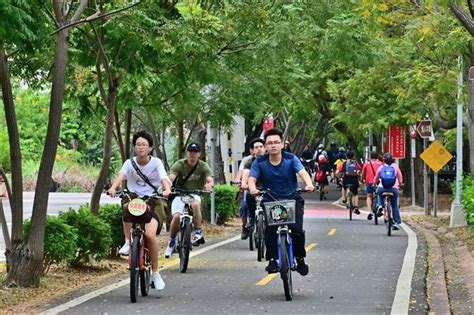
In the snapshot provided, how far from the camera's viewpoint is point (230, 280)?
1320cm

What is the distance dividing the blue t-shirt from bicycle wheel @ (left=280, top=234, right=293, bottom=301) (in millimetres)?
562

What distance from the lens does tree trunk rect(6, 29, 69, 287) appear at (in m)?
12.0

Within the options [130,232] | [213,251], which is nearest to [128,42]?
[130,232]

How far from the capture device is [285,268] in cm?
1099

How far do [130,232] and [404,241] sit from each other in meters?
9.97

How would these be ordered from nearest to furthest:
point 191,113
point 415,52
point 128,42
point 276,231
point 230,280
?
point 276,231 < point 230,280 < point 128,42 < point 191,113 < point 415,52

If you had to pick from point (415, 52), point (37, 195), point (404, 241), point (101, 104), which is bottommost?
point (404, 241)

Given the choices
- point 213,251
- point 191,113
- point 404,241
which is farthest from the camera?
point 191,113

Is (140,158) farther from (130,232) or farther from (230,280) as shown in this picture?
(230,280)

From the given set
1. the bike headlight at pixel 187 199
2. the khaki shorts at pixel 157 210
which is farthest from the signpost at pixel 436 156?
the khaki shorts at pixel 157 210

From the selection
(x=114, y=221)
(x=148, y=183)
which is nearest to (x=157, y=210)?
(x=148, y=183)

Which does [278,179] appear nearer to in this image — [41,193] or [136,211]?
[136,211]

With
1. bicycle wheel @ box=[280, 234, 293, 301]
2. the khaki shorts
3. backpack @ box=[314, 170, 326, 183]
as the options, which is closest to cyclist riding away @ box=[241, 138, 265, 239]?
the khaki shorts

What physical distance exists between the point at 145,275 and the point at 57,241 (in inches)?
68.1
